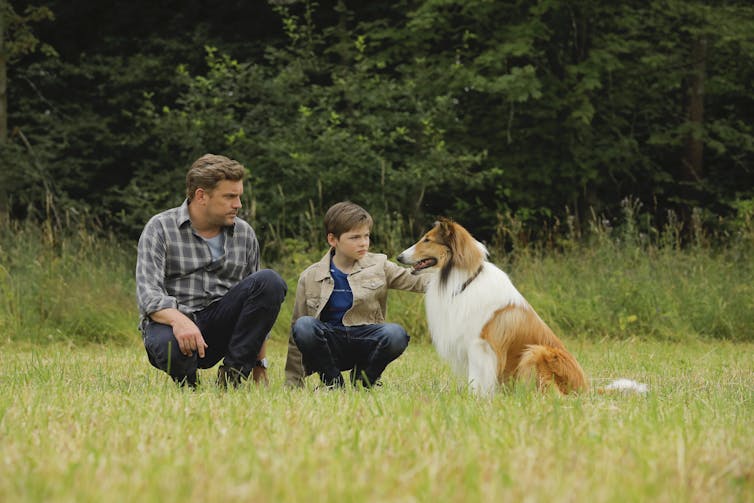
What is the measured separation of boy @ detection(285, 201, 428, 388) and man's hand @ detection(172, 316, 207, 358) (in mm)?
672

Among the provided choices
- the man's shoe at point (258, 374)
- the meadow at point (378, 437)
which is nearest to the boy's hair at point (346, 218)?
the man's shoe at point (258, 374)

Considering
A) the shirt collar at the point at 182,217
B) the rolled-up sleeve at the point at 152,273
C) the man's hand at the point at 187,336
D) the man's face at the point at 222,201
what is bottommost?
the man's hand at the point at 187,336

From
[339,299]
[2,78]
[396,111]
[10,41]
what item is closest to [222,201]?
[339,299]

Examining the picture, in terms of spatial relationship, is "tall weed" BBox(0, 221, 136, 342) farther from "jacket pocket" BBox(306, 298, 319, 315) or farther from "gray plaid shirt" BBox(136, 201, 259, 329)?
"jacket pocket" BBox(306, 298, 319, 315)

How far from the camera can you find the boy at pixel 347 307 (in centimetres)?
522

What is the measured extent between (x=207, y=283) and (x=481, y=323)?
5.29ft

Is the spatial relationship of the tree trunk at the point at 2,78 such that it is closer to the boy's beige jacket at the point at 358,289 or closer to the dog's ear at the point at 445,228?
the boy's beige jacket at the point at 358,289

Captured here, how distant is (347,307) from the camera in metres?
5.37

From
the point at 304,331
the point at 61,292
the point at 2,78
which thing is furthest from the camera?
the point at 2,78

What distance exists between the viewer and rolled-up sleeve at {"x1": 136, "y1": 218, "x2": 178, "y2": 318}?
4.83 m

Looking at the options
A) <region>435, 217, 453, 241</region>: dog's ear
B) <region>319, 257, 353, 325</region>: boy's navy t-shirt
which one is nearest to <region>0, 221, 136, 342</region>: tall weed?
<region>319, 257, 353, 325</region>: boy's navy t-shirt

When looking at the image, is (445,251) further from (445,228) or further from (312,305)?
(312,305)

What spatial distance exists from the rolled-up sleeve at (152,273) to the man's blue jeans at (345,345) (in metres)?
0.77

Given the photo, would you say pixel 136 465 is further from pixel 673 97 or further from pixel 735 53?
pixel 673 97
